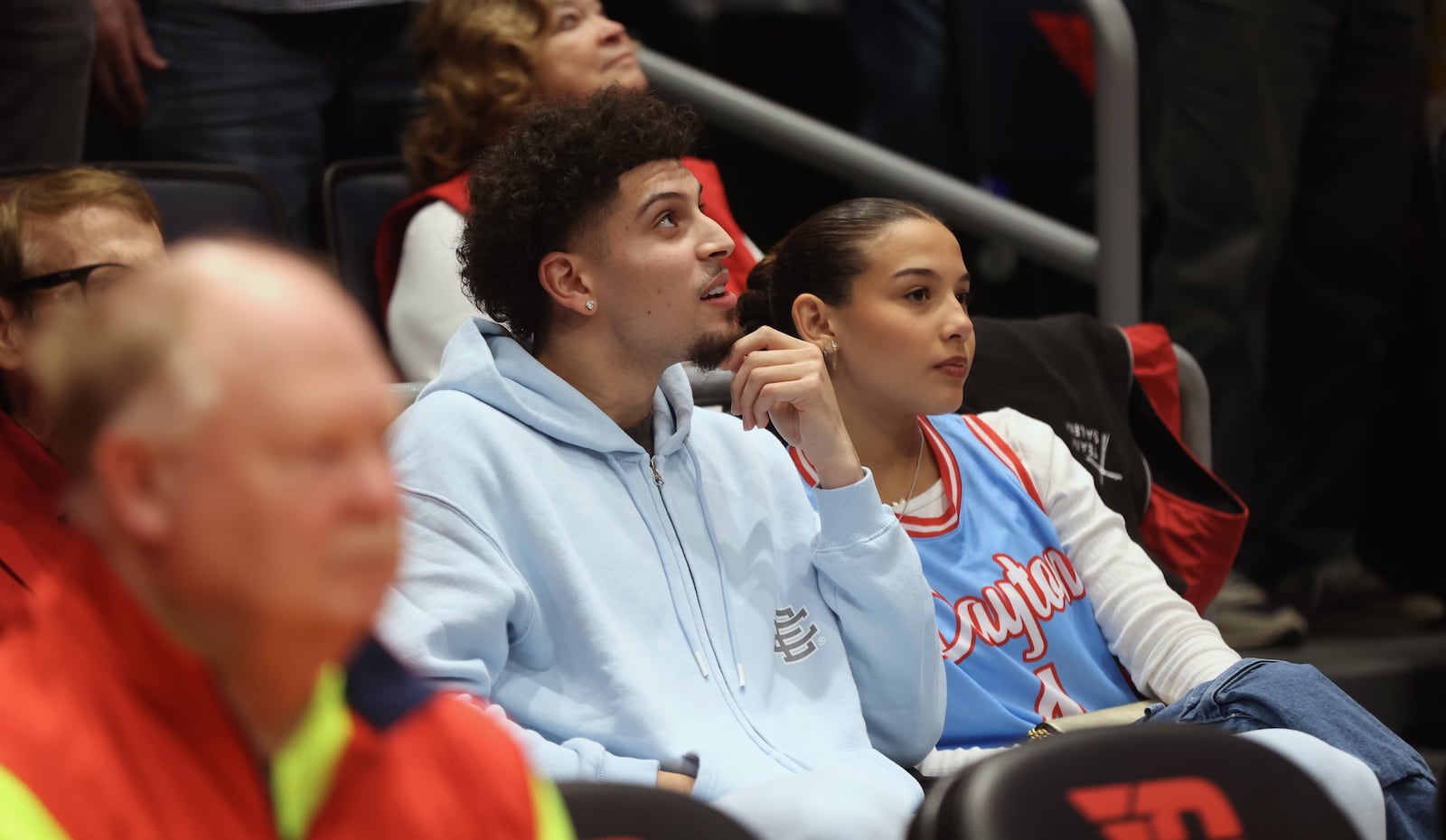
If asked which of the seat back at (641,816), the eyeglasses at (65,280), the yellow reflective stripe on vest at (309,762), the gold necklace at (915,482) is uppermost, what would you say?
the yellow reflective stripe on vest at (309,762)

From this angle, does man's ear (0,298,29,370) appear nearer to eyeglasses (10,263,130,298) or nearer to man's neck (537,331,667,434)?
eyeglasses (10,263,130,298)

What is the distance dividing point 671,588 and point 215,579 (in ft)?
3.40

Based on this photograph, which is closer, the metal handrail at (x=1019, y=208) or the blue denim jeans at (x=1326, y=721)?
the blue denim jeans at (x=1326, y=721)

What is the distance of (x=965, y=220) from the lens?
120 inches

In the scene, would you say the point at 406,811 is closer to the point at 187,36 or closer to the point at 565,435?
the point at 565,435

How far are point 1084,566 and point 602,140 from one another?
82 centimetres

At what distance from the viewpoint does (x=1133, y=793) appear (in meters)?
1.11

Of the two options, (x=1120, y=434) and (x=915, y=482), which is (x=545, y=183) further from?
(x=1120, y=434)

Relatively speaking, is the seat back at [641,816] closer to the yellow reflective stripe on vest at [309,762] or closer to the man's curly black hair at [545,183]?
the yellow reflective stripe on vest at [309,762]

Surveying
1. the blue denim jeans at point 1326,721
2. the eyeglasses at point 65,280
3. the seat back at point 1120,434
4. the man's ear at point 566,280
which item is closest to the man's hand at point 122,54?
the eyeglasses at point 65,280

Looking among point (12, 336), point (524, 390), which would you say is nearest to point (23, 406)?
point (12, 336)

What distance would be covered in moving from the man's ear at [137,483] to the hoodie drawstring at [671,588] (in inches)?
40.5

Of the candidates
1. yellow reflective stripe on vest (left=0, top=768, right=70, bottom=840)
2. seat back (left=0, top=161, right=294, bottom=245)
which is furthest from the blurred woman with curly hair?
yellow reflective stripe on vest (left=0, top=768, right=70, bottom=840)

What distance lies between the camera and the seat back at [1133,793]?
42.6 inches
